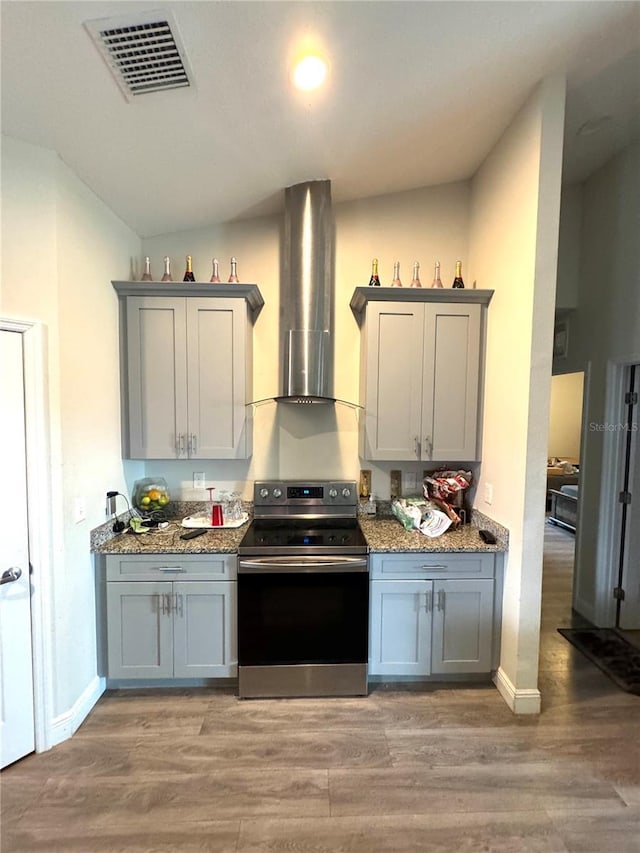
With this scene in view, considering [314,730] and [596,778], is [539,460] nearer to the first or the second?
[596,778]

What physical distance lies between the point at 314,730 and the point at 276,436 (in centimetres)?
180

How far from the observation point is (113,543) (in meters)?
2.22

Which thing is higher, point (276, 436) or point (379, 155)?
point (379, 155)

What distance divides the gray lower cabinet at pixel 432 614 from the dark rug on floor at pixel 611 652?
89cm

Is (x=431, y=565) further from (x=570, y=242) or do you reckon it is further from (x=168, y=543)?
(x=570, y=242)

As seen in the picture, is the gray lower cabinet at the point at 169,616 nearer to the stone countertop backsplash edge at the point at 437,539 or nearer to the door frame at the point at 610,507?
the stone countertop backsplash edge at the point at 437,539

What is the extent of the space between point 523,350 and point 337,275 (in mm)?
1459

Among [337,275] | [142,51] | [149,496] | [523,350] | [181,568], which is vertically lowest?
[181,568]

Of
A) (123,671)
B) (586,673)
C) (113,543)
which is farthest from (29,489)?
(586,673)

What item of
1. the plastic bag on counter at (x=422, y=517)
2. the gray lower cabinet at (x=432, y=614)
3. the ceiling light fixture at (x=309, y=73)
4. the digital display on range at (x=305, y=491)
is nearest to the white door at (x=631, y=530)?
the gray lower cabinet at (x=432, y=614)

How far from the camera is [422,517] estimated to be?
2506 mm

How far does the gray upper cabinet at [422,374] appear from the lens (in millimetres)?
2504

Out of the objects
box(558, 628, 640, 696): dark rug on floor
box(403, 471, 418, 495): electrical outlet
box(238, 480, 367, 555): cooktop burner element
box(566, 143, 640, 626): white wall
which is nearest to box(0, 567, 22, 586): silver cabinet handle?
box(238, 480, 367, 555): cooktop burner element

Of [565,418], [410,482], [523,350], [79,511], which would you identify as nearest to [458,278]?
[523,350]
